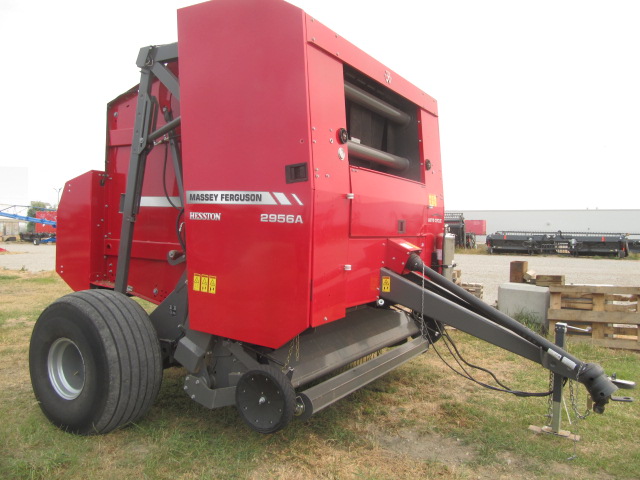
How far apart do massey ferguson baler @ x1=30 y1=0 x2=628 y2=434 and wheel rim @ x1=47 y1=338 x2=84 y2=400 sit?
0.04ft

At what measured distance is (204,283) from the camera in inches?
114

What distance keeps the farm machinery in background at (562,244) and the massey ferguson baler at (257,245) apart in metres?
23.9

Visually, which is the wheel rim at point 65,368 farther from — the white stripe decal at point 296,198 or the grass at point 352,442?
the white stripe decal at point 296,198

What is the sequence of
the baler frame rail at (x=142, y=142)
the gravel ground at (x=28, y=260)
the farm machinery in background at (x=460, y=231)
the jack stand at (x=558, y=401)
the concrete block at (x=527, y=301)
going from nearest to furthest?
the jack stand at (x=558, y=401) → the baler frame rail at (x=142, y=142) → the concrete block at (x=527, y=301) → the gravel ground at (x=28, y=260) → the farm machinery in background at (x=460, y=231)

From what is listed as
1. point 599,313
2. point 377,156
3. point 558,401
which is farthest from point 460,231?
point 558,401

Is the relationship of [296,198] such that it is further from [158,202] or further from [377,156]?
[158,202]

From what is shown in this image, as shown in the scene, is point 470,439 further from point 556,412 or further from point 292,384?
point 292,384

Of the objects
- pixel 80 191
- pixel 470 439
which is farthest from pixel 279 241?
pixel 80 191

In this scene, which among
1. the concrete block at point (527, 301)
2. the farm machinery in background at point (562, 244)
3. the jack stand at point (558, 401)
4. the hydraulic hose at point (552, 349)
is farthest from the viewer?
the farm machinery in background at point (562, 244)

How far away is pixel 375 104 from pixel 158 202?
186 centimetres

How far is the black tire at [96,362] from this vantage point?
287 cm

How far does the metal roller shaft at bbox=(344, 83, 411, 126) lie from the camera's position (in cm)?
318

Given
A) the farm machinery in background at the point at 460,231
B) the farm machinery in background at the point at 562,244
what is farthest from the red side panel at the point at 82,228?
the farm machinery in background at the point at 562,244

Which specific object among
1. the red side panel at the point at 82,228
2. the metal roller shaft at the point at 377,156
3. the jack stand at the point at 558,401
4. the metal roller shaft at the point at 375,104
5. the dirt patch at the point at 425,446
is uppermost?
the metal roller shaft at the point at 375,104
